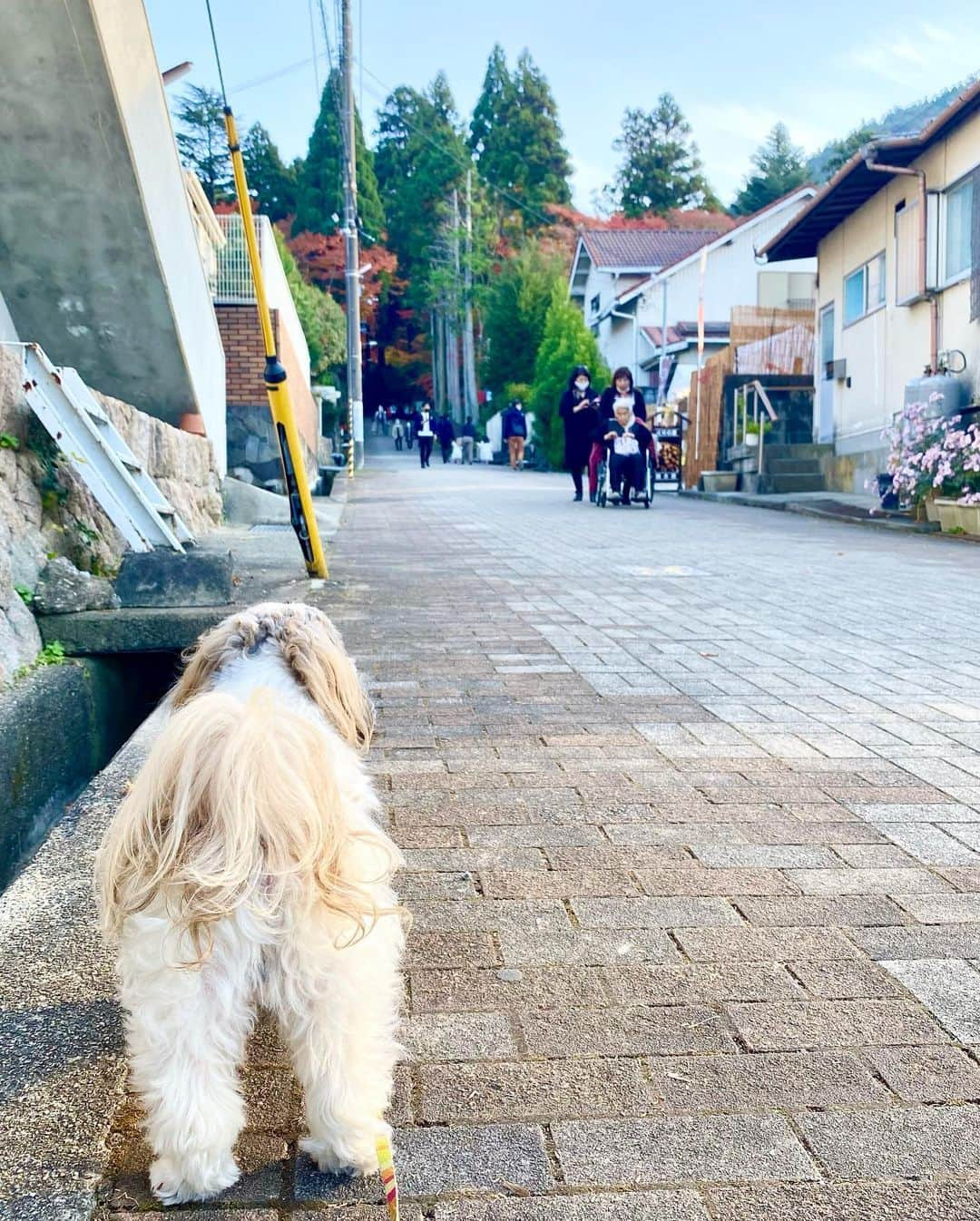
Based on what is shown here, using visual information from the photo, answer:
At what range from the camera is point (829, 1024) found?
228 cm

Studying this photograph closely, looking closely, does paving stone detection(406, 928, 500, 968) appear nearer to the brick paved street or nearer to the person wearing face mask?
the brick paved street

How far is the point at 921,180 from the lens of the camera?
16.4 m

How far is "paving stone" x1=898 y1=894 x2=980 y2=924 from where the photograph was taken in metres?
2.76

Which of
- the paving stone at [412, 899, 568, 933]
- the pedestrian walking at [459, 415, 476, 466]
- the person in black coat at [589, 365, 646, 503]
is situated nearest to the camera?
the paving stone at [412, 899, 568, 933]

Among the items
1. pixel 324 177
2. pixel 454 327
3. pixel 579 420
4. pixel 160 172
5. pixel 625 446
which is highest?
pixel 324 177

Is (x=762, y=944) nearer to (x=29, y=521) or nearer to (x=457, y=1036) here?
(x=457, y=1036)

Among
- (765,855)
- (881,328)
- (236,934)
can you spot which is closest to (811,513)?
(881,328)

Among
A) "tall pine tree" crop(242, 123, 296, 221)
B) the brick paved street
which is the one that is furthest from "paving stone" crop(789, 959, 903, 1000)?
"tall pine tree" crop(242, 123, 296, 221)

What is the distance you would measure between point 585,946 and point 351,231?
32.8 metres

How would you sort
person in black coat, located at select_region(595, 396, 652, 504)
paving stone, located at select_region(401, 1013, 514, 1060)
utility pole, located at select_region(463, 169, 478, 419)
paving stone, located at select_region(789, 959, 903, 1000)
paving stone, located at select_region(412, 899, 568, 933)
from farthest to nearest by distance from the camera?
utility pole, located at select_region(463, 169, 478, 419), person in black coat, located at select_region(595, 396, 652, 504), paving stone, located at select_region(412, 899, 568, 933), paving stone, located at select_region(789, 959, 903, 1000), paving stone, located at select_region(401, 1013, 514, 1060)

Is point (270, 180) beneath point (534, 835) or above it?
above

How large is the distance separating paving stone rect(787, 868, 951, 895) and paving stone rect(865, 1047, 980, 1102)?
73 cm

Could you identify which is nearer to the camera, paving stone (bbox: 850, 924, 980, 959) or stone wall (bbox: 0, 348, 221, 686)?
paving stone (bbox: 850, 924, 980, 959)

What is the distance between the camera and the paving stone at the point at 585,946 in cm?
255
